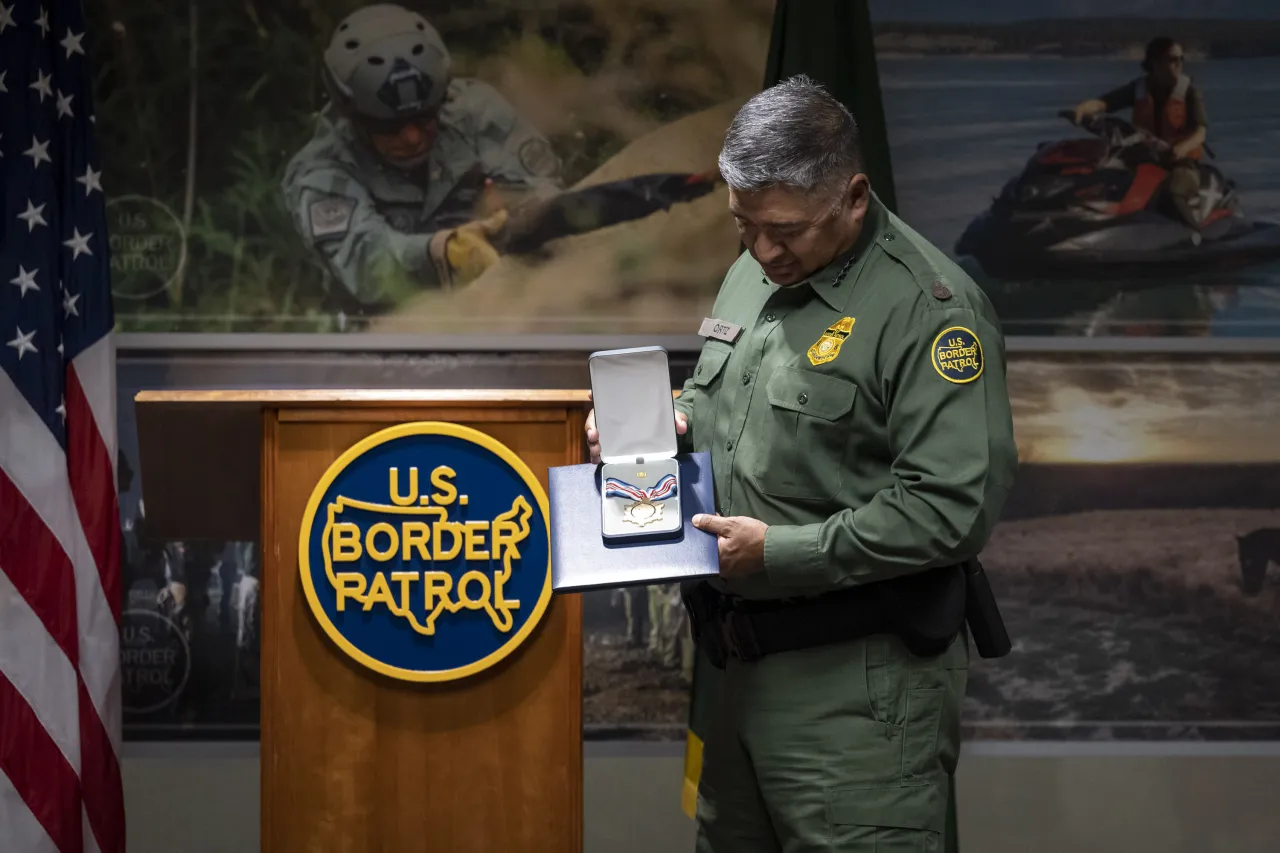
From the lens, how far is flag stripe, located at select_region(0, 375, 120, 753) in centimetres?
289

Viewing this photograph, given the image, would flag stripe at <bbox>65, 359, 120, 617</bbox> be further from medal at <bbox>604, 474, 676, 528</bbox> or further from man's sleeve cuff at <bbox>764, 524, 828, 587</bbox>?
man's sleeve cuff at <bbox>764, 524, 828, 587</bbox>

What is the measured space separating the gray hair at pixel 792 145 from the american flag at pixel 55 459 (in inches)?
72.9

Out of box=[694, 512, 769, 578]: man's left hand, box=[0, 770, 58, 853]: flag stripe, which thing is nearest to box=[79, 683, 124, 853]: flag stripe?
box=[0, 770, 58, 853]: flag stripe

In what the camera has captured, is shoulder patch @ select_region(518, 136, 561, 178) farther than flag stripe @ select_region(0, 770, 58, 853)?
Yes

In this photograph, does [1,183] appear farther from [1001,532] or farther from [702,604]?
[1001,532]

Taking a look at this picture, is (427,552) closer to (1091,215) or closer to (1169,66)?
(1091,215)

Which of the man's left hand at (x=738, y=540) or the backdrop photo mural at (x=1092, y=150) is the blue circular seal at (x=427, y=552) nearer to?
the man's left hand at (x=738, y=540)

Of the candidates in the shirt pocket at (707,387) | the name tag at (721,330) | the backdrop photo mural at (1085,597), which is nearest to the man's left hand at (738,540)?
the shirt pocket at (707,387)

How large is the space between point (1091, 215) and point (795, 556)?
204 cm

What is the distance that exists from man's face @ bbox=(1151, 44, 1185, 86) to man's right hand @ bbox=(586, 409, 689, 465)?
6.66 ft

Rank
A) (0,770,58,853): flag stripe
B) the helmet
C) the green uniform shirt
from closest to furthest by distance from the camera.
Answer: the green uniform shirt → (0,770,58,853): flag stripe → the helmet

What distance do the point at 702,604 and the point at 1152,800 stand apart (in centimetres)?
205

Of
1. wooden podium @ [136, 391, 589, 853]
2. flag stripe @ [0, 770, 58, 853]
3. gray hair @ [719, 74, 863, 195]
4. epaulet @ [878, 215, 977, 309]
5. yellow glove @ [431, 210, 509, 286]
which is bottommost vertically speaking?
flag stripe @ [0, 770, 58, 853]

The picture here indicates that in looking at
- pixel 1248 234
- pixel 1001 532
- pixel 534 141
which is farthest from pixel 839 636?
pixel 1248 234
